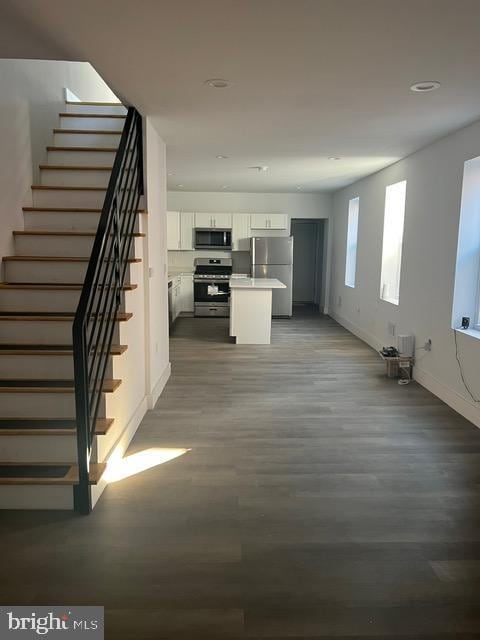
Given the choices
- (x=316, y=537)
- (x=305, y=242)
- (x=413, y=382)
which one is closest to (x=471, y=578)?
(x=316, y=537)

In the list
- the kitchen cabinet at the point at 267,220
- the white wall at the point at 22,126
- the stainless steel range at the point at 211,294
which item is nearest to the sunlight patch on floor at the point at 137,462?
the white wall at the point at 22,126

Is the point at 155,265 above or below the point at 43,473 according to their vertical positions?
above

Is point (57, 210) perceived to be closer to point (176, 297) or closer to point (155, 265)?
point (155, 265)

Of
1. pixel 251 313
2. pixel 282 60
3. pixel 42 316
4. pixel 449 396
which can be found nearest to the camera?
pixel 282 60

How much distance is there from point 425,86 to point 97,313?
247cm

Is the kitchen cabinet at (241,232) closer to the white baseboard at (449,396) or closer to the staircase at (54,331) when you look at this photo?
the staircase at (54,331)

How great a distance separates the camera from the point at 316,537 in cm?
236

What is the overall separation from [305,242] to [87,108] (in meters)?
6.50

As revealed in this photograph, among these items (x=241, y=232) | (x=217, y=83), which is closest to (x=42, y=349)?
(x=217, y=83)

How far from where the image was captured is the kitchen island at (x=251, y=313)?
684 cm

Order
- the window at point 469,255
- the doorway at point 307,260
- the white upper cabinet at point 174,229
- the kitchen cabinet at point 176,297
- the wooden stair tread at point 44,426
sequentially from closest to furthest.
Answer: the wooden stair tread at point 44,426 < the window at point 469,255 < the kitchen cabinet at point 176,297 < the white upper cabinet at point 174,229 < the doorway at point 307,260

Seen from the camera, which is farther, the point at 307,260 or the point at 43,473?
the point at 307,260

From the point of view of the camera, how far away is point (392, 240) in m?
6.29

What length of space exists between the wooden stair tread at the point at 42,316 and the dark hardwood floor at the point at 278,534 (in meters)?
0.96
